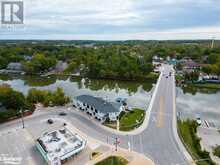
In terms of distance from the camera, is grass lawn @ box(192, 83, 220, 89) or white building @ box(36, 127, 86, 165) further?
grass lawn @ box(192, 83, 220, 89)

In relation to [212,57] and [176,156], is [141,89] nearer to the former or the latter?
[176,156]

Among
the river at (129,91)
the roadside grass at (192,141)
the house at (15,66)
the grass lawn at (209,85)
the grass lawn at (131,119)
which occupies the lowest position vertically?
the roadside grass at (192,141)

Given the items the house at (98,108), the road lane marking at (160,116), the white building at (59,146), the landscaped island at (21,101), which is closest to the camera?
the white building at (59,146)

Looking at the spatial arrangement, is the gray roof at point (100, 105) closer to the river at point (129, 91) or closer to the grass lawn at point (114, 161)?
the river at point (129, 91)

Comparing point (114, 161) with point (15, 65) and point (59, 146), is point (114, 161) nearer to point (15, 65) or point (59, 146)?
point (59, 146)

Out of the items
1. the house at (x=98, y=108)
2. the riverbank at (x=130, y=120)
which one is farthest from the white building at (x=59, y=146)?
the riverbank at (x=130, y=120)

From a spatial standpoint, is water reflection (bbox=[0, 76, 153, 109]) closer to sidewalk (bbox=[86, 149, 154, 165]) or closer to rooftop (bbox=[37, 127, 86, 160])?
sidewalk (bbox=[86, 149, 154, 165])

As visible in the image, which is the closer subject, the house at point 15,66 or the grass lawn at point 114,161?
the grass lawn at point 114,161

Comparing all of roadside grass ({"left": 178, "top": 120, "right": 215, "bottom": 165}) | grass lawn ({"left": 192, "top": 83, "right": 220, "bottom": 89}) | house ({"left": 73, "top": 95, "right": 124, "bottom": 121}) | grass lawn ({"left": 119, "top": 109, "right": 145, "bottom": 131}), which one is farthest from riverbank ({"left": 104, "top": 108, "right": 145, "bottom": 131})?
grass lawn ({"left": 192, "top": 83, "right": 220, "bottom": 89})
